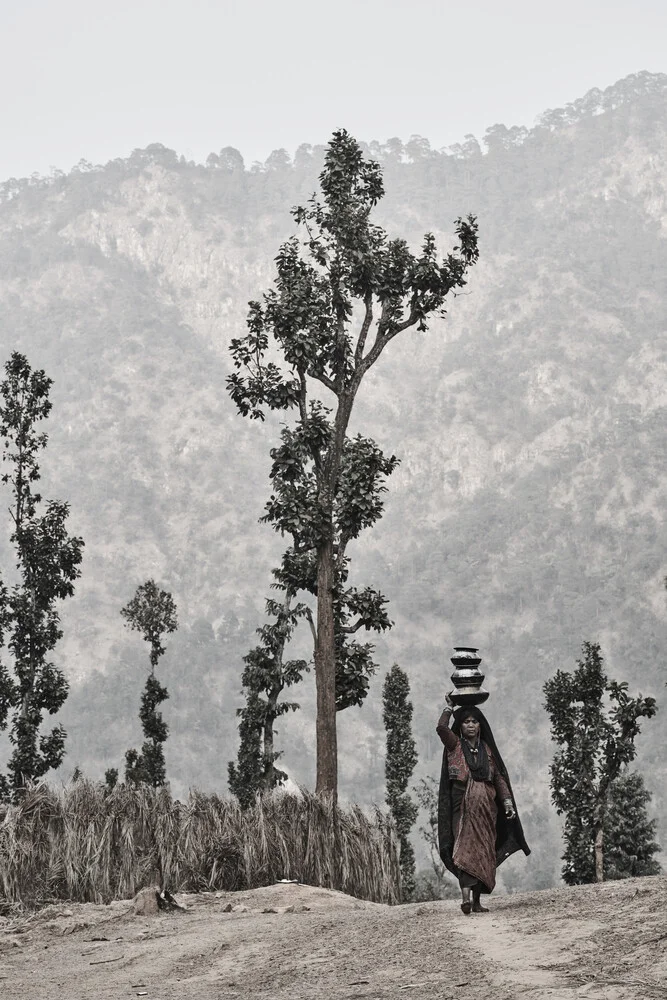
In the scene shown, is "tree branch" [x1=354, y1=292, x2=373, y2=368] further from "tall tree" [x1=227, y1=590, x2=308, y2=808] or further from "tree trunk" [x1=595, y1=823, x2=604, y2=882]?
"tall tree" [x1=227, y1=590, x2=308, y2=808]

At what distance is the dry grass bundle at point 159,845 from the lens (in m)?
12.4

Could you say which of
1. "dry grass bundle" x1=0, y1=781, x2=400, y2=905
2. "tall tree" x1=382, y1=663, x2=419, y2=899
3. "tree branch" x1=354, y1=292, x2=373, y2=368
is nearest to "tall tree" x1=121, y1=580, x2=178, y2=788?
"tall tree" x1=382, y1=663, x2=419, y2=899

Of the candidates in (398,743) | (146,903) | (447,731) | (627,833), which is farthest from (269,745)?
(447,731)

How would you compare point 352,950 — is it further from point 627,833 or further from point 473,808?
point 627,833

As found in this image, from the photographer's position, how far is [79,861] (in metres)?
12.4

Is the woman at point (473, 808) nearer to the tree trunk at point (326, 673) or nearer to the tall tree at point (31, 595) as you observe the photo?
the tree trunk at point (326, 673)

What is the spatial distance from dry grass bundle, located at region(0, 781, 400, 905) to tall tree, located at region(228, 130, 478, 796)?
164 inches

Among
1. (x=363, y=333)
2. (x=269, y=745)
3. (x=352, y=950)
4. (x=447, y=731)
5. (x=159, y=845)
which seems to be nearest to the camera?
(x=352, y=950)

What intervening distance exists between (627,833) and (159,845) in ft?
109

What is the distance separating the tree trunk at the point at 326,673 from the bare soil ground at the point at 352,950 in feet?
18.4

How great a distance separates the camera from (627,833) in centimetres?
4266

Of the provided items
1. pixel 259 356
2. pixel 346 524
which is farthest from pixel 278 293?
pixel 346 524

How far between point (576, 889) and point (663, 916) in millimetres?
2559

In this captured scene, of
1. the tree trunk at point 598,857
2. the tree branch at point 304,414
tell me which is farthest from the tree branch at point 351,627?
the tree trunk at point 598,857
